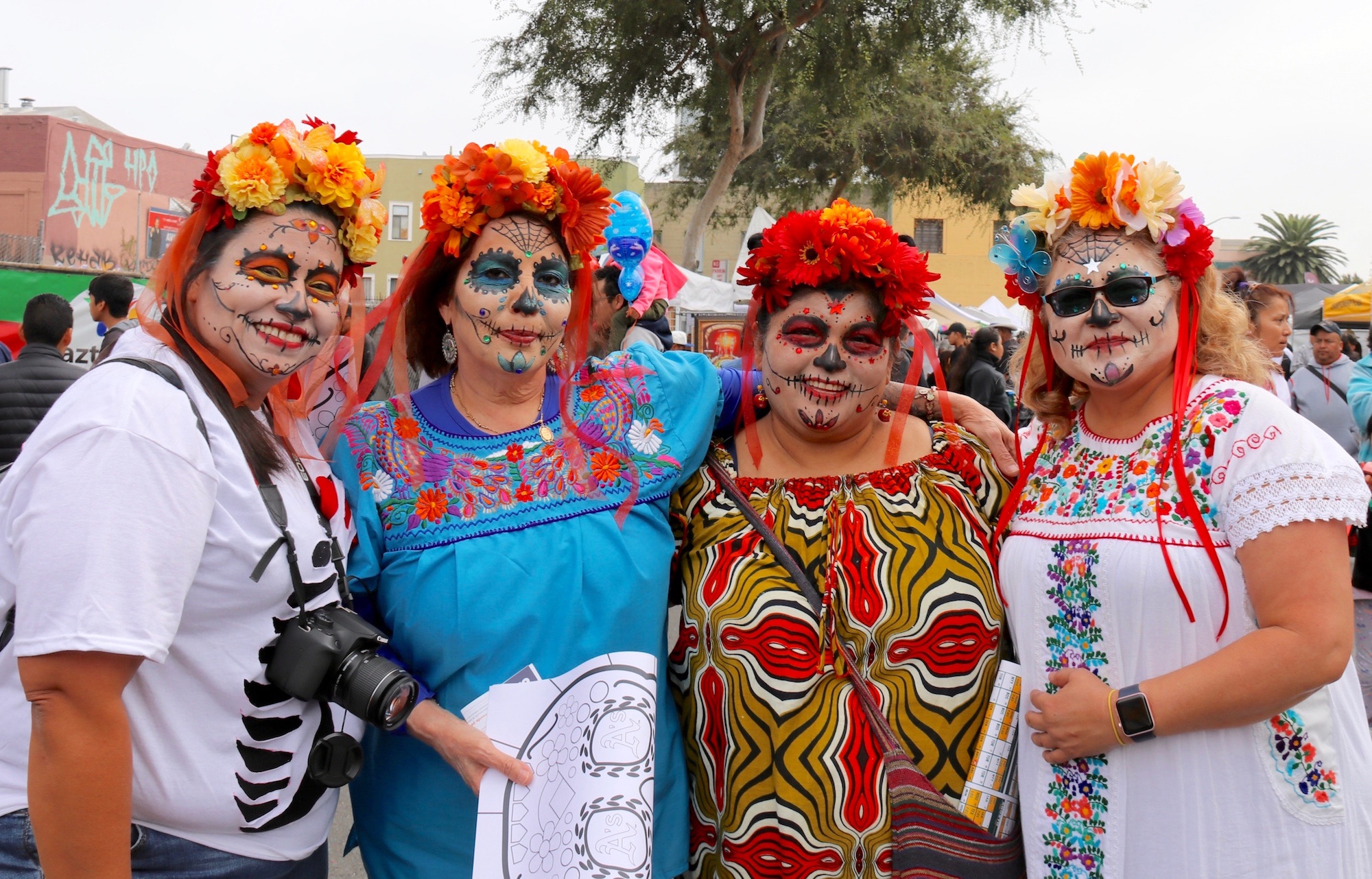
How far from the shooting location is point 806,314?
89.0 inches

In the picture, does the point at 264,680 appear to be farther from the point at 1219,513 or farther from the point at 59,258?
the point at 59,258

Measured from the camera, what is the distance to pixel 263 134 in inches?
Result: 73.2

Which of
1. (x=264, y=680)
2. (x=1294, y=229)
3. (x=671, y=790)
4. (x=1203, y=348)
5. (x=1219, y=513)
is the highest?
→ (x=1294, y=229)

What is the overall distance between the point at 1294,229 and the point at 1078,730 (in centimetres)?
4629

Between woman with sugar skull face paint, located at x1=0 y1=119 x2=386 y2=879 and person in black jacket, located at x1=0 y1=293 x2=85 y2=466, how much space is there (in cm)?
343

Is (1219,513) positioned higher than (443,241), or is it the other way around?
(443,241)

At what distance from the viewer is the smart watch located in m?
1.79


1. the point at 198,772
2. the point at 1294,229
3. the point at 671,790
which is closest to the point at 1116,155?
the point at 671,790

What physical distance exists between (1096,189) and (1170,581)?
803 millimetres

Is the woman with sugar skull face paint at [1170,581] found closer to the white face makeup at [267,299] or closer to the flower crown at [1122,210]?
the flower crown at [1122,210]

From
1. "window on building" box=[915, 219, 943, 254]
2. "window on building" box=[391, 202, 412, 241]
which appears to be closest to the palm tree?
"window on building" box=[915, 219, 943, 254]

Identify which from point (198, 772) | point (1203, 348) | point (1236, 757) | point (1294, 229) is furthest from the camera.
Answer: point (1294, 229)

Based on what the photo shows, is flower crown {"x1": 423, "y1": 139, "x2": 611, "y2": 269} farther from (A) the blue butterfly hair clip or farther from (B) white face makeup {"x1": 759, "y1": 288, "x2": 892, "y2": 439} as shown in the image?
(A) the blue butterfly hair clip

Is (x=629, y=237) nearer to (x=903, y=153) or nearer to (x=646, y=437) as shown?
(x=646, y=437)
